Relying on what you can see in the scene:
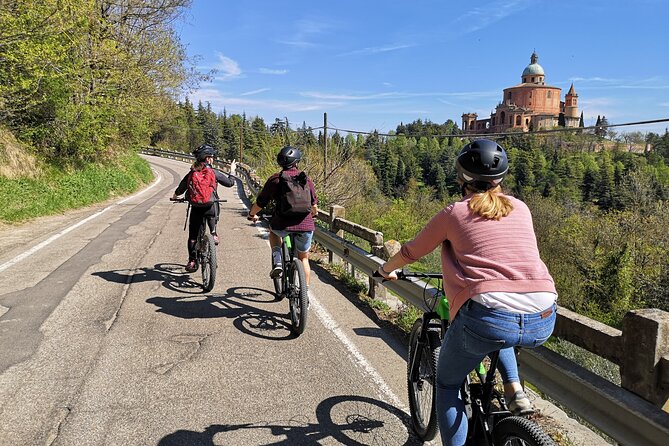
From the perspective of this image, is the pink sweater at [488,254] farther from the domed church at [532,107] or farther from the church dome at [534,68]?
the church dome at [534,68]

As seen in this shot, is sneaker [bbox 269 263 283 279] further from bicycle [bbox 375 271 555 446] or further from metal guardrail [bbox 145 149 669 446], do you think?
bicycle [bbox 375 271 555 446]

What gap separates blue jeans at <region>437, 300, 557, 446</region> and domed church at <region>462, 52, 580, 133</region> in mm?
157958

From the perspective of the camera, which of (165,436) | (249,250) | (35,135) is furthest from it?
(35,135)

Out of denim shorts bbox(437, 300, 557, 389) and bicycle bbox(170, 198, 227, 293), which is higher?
denim shorts bbox(437, 300, 557, 389)

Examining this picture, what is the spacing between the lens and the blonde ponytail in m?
2.24

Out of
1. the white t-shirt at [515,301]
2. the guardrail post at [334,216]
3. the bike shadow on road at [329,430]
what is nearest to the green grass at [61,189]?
the guardrail post at [334,216]

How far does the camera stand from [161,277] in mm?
7090

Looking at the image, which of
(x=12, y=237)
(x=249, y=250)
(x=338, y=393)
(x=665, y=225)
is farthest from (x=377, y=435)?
(x=665, y=225)

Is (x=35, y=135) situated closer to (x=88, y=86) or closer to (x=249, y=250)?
(x=88, y=86)

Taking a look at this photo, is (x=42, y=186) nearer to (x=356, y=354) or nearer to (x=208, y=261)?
(x=208, y=261)

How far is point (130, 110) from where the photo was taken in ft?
67.2

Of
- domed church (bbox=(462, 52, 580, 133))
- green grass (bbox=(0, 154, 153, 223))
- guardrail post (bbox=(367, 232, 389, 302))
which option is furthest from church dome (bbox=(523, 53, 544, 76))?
guardrail post (bbox=(367, 232, 389, 302))

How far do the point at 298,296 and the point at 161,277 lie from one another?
10.2 feet

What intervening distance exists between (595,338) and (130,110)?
70.3 ft
